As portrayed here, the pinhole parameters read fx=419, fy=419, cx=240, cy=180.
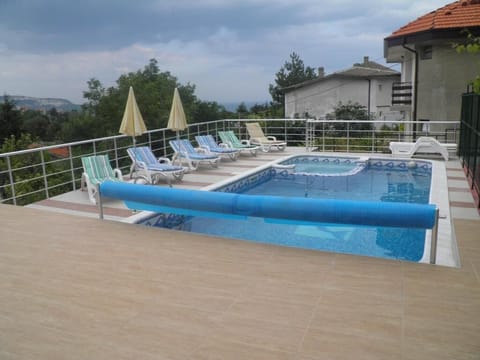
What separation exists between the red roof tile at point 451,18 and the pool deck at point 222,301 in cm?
1170

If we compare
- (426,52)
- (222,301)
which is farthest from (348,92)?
(222,301)

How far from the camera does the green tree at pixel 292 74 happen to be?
201ft

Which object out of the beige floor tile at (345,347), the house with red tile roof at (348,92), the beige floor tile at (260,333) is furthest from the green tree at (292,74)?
the beige floor tile at (345,347)

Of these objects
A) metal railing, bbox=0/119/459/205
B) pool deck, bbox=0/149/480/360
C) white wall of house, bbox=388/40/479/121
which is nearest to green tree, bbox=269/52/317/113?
metal railing, bbox=0/119/459/205

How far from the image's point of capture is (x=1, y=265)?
12.7 feet

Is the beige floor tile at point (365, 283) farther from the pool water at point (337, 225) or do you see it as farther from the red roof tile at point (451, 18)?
the red roof tile at point (451, 18)

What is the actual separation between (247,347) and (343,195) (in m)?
6.38

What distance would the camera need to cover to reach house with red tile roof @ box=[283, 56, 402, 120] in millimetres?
32616

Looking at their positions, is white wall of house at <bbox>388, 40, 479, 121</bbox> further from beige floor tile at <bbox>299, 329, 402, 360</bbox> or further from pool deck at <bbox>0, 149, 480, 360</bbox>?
beige floor tile at <bbox>299, 329, 402, 360</bbox>

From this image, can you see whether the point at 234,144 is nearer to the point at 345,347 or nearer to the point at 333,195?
the point at 333,195

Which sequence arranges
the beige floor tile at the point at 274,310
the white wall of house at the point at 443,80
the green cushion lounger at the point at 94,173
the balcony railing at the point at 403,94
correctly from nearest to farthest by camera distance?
the beige floor tile at the point at 274,310 < the green cushion lounger at the point at 94,173 < the white wall of house at the point at 443,80 < the balcony railing at the point at 403,94

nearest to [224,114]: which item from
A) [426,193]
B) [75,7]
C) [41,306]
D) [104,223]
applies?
[75,7]

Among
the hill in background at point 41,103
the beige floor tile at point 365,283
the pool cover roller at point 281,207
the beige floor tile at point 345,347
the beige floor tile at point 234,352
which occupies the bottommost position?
the beige floor tile at point 345,347

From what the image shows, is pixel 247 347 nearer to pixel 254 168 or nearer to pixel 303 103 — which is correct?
pixel 254 168
